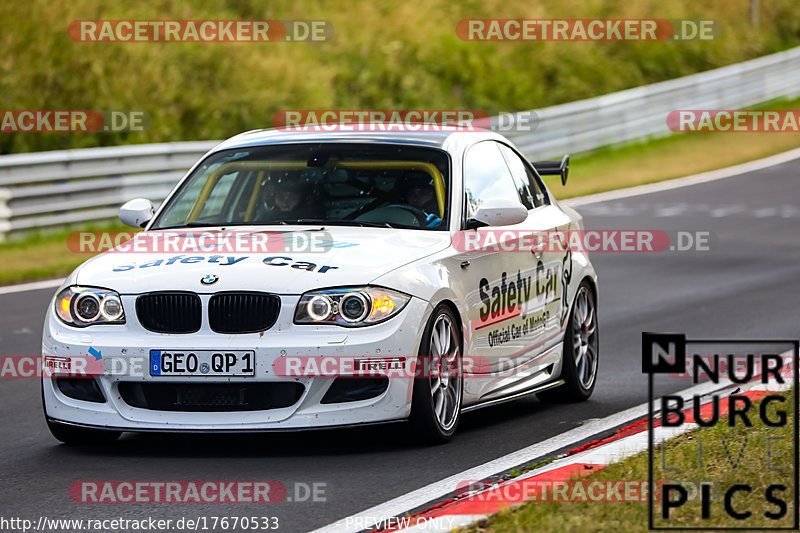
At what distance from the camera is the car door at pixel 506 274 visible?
819 cm

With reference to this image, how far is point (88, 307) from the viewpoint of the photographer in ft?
24.4

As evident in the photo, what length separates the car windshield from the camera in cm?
834

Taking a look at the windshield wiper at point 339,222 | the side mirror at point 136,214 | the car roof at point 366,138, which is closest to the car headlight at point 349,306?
the windshield wiper at point 339,222

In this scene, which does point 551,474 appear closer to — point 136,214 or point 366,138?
point 366,138

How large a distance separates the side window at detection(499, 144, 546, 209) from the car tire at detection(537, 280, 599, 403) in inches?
25.0

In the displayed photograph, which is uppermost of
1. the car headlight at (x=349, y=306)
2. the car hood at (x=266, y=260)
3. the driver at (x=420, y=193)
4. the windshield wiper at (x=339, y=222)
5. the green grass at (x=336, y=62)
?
the green grass at (x=336, y=62)

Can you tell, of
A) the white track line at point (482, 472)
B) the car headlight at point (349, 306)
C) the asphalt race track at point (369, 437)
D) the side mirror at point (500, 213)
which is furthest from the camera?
the side mirror at point (500, 213)

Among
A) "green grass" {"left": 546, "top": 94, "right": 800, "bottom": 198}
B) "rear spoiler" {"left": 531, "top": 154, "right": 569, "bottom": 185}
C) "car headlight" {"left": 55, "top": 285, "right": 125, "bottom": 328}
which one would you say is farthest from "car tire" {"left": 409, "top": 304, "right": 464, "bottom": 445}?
"green grass" {"left": 546, "top": 94, "right": 800, "bottom": 198}

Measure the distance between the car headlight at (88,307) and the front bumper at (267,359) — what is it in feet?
0.17

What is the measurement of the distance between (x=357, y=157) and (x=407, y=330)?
166 cm

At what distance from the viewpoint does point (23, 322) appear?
42.4 ft

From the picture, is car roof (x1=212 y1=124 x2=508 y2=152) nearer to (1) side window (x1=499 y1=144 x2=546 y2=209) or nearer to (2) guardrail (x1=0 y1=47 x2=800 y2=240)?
(1) side window (x1=499 y1=144 x2=546 y2=209)

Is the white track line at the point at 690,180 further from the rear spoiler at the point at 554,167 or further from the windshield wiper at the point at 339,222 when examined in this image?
the windshield wiper at the point at 339,222

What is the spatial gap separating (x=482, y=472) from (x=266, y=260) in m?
1.49
